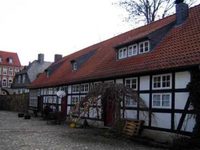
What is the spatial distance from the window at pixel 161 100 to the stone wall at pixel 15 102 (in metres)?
27.3

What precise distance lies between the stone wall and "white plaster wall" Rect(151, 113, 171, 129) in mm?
27290

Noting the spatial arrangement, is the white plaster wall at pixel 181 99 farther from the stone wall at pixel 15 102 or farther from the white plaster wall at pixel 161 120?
the stone wall at pixel 15 102

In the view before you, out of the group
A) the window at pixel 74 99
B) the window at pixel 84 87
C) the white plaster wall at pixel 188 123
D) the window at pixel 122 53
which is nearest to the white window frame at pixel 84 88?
the window at pixel 84 87

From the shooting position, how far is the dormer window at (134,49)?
18000 millimetres

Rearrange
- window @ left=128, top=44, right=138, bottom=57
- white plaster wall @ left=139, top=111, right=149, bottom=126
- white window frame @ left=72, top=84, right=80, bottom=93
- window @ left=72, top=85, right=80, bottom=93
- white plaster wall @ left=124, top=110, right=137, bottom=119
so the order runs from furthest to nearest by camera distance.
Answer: window @ left=72, top=85, right=80, bottom=93 → white window frame @ left=72, top=84, right=80, bottom=93 → window @ left=128, top=44, right=138, bottom=57 → white plaster wall @ left=124, top=110, right=137, bottom=119 → white plaster wall @ left=139, top=111, right=149, bottom=126

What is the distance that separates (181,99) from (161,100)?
1.35 m

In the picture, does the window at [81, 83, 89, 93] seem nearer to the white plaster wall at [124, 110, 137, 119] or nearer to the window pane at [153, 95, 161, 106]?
the white plaster wall at [124, 110, 137, 119]

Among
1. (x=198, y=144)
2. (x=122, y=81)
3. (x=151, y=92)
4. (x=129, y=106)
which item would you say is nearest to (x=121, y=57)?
(x=122, y=81)

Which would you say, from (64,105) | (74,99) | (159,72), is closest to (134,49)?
(159,72)

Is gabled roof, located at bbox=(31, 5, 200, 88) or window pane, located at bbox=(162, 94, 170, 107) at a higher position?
gabled roof, located at bbox=(31, 5, 200, 88)

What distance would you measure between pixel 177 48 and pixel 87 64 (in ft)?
38.4

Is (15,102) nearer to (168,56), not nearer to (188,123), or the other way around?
(168,56)

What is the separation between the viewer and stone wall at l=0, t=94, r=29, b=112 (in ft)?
135

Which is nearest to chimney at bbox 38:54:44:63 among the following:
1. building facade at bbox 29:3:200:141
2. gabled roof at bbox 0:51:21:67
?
gabled roof at bbox 0:51:21:67
